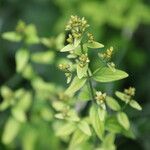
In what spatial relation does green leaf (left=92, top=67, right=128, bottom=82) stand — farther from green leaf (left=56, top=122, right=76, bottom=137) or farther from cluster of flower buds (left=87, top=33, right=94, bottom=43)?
green leaf (left=56, top=122, right=76, bottom=137)

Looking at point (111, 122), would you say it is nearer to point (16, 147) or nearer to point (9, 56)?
point (16, 147)

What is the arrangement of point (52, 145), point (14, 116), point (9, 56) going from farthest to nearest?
point (9, 56) → point (52, 145) → point (14, 116)

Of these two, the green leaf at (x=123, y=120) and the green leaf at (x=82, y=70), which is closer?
the green leaf at (x=82, y=70)

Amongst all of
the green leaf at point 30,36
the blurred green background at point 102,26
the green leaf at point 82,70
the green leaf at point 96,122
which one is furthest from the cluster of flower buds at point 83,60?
the blurred green background at point 102,26

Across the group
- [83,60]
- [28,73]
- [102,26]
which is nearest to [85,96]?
[83,60]

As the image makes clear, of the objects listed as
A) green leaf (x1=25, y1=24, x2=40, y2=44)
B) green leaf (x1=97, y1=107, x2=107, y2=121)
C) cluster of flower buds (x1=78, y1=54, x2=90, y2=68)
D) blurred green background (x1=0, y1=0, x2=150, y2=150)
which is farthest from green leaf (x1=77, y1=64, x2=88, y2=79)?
blurred green background (x1=0, y1=0, x2=150, y2=150)

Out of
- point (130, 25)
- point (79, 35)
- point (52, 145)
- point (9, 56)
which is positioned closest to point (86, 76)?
point (79, 35)

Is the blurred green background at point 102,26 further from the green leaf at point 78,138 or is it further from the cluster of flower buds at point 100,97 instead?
the cluster of flower buds at point 100,97
